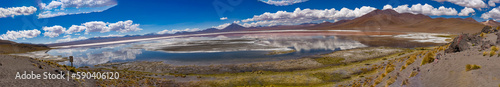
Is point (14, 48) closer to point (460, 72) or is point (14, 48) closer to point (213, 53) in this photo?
point (213, 53)

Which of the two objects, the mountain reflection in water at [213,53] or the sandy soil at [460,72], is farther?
the mountain reflection in water at [213,53]

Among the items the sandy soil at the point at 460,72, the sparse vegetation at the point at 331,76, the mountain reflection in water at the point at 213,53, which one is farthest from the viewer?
the mountain reflection in water at the point at 213,53

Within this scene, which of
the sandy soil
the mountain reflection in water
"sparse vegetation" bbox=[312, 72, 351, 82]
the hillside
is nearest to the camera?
the sandy soil

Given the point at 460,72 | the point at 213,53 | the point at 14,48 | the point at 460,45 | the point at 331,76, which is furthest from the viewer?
the point at 14,48

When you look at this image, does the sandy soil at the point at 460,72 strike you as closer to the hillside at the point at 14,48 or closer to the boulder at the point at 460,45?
the boulder at the point at 460,45

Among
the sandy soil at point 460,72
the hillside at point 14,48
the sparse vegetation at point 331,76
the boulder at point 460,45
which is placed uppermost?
the hillside at point 14,48

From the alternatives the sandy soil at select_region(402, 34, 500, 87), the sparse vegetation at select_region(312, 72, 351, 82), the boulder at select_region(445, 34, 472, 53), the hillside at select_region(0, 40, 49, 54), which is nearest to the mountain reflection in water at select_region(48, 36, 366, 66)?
the sparse vegetation at select_region(312, 72, 351, 82)

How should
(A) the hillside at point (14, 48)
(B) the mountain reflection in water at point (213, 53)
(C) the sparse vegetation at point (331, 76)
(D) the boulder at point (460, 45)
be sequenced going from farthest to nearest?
(A) the hillside at point (14, 48), (B) the mountain reflection in water at point (213, 53), (C) the sparse vegetation at point (331, 76), (D) the boulder at point (460, 45)

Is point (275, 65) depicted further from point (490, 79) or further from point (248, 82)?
point (490, 79)

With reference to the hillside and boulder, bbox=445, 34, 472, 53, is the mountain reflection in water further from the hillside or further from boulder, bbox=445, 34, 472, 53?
boulder, bbox=445, 34, 472, 53

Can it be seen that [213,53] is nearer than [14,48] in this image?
Yes

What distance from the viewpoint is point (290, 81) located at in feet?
69.1

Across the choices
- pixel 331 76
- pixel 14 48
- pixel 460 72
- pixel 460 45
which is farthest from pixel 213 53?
pixel 14 48

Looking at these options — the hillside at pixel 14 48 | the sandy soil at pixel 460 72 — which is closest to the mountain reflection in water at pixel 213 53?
the hillside at pixel 14 48
